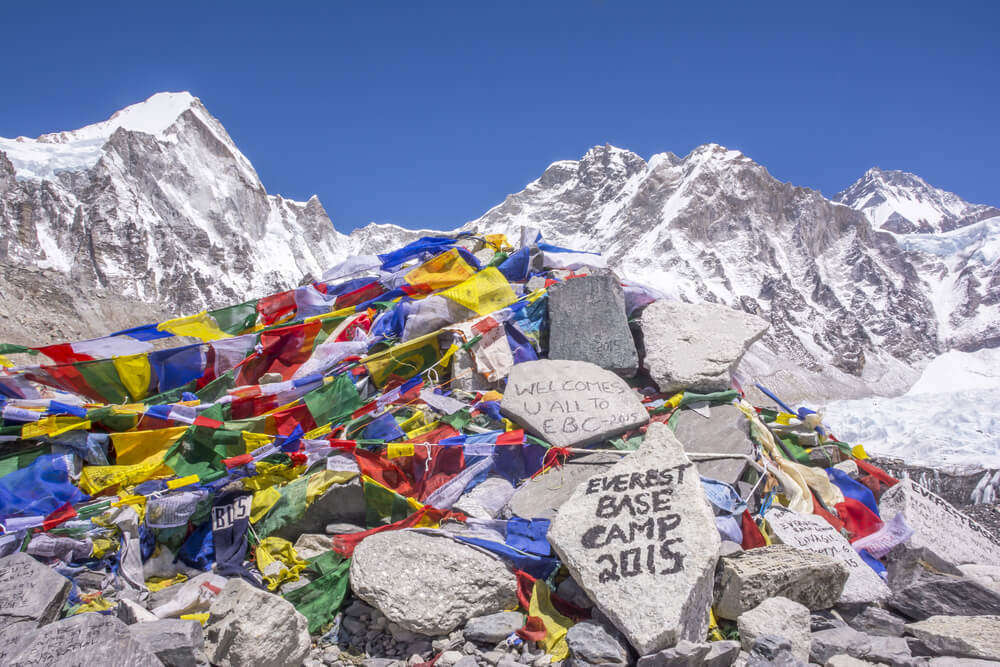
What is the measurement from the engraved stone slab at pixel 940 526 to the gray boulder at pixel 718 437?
4.96 feet

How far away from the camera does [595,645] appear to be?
9.67ft

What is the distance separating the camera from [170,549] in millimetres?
4297

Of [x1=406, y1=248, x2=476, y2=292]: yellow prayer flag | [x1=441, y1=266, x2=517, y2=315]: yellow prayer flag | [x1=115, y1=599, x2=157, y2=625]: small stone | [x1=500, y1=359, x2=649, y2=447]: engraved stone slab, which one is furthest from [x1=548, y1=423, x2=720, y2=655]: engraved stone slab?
[x1=406, y1=248, x2=476, y2=292]: yellow prayer flag

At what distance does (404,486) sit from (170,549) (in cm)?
177

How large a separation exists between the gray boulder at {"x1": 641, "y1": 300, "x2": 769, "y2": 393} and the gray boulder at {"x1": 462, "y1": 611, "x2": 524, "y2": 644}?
2934mm

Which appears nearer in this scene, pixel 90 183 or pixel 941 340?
pixel 90 183

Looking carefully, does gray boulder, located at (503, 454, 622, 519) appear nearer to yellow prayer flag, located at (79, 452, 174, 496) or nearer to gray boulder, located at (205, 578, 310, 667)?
gray boulder, located at (205, 578, 310, 667)

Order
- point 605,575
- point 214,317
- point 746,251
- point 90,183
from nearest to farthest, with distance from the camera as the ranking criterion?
point 605,575
point 214,317
point 90,183
point 746,251

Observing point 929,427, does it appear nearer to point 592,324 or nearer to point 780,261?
point 592,324

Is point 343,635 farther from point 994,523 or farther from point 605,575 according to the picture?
point 994,523

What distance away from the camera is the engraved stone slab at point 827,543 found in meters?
3.77

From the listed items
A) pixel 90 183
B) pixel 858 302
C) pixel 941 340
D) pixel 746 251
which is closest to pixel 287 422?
pixel 90 183

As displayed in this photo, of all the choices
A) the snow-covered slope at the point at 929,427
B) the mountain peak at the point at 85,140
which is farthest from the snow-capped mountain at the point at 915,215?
the snow-covered slope at the point at 929,427

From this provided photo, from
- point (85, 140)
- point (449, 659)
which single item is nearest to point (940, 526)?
point (449, 659)
